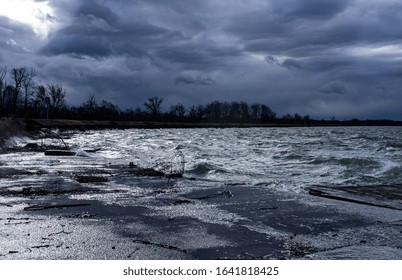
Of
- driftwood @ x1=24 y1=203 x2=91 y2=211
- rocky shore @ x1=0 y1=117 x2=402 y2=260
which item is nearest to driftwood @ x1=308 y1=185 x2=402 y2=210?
rocky shore @ x1=0 y1=117 x2=402 y2=260

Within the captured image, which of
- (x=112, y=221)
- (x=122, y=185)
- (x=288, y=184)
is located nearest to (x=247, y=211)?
(x=112, y=221)

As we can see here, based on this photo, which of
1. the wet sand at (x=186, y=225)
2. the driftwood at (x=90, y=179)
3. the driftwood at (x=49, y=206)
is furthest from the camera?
the driftwood at (x=90, y=179)

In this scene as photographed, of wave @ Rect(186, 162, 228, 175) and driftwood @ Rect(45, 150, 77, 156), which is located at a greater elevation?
driftwood @ Rect(45, 150, 77, 156)

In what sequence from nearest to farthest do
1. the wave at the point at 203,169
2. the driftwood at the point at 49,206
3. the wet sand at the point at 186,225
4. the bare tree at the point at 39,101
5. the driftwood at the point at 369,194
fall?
the wet sand at the point at 186,225 < the driftwood at the point at 49,206 < the driftwood at the point at 369,194 < the wave at the point at 203,169 < the bare tree at the point at 39,101

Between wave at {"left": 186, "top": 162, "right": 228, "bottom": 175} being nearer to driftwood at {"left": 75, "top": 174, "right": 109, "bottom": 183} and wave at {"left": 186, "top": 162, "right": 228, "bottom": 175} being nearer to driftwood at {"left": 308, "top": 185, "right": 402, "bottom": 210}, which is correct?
driftwood at {"left": 75, "top": 174, "right": 109, "bottom": 183}

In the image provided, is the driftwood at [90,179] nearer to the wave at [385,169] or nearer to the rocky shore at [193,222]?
the rocky shore at [193,222]

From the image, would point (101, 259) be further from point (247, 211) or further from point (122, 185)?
point (122, 185)

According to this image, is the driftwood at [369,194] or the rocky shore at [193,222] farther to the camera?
the driftwood at [369,194]

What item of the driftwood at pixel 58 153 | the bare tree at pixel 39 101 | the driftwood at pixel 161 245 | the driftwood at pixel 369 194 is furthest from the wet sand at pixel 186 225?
the bare tree at pixel 39 101

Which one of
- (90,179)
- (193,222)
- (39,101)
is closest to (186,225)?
(193,222)

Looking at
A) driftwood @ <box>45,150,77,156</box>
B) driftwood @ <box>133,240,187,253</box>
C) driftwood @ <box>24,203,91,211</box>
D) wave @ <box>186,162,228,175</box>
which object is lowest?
wave @ <box>186,162,228,175</box>

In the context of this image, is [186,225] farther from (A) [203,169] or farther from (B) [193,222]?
(A) [203,169]

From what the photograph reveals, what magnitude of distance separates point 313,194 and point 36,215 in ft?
21.7
